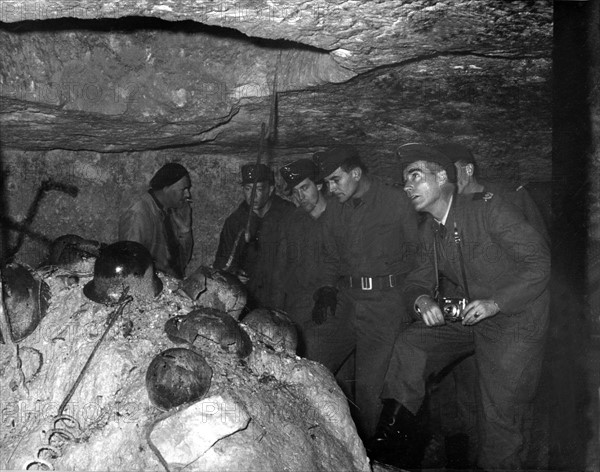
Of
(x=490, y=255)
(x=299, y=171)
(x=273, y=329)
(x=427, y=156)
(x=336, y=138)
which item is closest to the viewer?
(x=273, y=329)

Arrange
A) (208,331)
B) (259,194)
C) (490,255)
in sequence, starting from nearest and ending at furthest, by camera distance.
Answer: (208,331), (490,255), (259,194)

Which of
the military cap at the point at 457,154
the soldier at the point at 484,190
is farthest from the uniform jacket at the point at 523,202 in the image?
the military cap at the point at 457,154

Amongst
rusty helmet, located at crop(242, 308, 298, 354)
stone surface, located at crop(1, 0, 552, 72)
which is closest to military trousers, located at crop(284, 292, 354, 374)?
rusty helmet, located at crop(242, 308, 298, 354)

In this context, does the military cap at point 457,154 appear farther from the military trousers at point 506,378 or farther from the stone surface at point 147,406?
the stone surface at point 147,406

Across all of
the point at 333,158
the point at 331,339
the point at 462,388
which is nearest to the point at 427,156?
the point at 333,158

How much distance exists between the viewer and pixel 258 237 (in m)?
5.43

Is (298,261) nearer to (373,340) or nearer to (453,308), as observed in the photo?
(373,340)

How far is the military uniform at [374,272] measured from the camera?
474cm

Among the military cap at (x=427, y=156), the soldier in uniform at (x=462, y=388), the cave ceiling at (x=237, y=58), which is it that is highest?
the cave ceiling at (x=237, y=58)

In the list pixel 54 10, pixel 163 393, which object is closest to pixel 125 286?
pixel 163 393

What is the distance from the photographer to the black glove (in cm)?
496

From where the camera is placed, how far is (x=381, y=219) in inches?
190

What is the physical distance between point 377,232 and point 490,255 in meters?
1.22

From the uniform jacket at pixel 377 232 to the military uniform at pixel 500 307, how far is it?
80 cm
